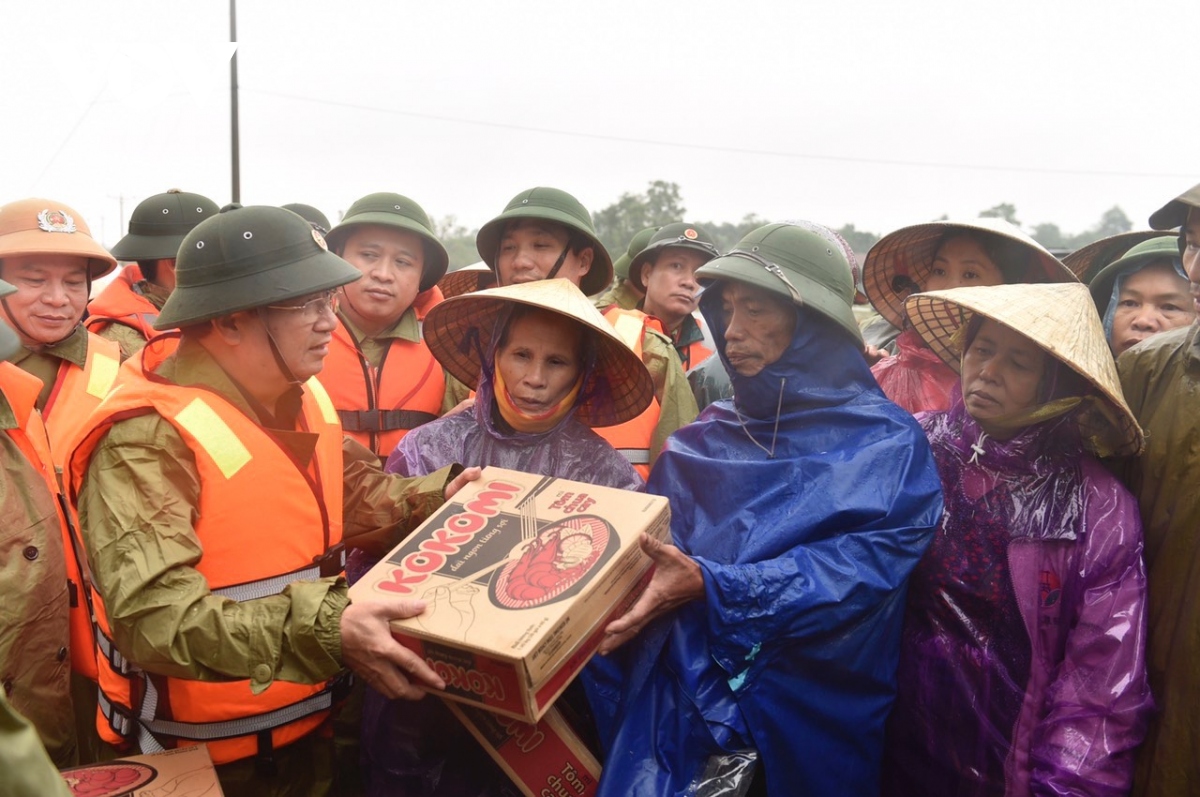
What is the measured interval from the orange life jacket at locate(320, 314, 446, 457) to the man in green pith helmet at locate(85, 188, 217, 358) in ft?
5.08

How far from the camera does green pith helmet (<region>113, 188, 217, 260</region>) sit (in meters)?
4.55

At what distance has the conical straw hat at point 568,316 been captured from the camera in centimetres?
267

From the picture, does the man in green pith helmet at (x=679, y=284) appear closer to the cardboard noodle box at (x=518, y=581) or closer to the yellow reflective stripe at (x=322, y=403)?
the yellow reflective stripe at (x=322, y=403)

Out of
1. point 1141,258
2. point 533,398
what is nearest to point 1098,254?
point 1141,258

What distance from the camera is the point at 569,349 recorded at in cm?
278

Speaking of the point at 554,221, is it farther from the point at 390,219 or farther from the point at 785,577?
the point at 785,577

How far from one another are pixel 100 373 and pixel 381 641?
2.46m

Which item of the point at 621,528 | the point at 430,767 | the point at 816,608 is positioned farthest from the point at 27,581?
the point at 816,608

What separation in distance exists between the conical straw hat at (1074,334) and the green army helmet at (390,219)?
7.83 ft

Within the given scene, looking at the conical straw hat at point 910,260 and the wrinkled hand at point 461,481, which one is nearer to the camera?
Answer: the wrinkled hand at point 461,481

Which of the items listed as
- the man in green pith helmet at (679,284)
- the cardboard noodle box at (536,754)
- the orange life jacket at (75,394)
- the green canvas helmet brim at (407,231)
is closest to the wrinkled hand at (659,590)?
the cardboard noodle box at (536,754)

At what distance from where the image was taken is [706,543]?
95.3 inches

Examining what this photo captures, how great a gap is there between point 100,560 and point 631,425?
219 centimetres

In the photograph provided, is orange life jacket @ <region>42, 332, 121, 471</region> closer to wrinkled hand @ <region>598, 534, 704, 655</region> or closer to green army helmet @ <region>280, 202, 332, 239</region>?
green army helmet @ <region>280, 202, 332, 239</region>
